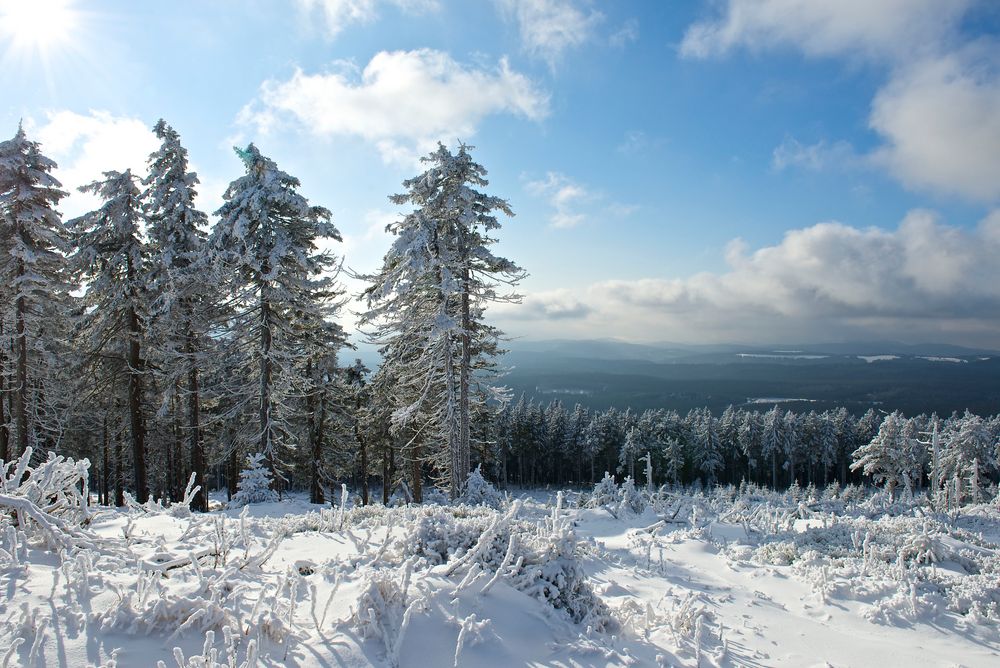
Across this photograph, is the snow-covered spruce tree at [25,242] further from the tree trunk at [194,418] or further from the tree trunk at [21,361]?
the tree trunk at [194,418]

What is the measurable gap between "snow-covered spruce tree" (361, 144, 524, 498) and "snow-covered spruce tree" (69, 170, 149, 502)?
25.2ft

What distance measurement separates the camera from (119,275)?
674 inches

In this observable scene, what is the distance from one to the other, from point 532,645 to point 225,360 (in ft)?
57.4

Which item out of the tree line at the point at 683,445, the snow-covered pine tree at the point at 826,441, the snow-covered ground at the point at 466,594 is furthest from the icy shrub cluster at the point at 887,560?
the snow-covered pine tree at the point at 826,441

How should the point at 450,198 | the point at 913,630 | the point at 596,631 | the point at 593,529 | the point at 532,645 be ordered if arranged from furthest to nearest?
the point at 450,198 < the point at 593,529 < the point at 913,630 < the point at 596,631 < the point at 532,645

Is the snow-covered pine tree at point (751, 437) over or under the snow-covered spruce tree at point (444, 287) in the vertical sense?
under

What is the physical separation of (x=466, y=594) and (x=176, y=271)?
55.0 feet

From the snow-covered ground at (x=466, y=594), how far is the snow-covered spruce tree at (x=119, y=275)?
1204 cm

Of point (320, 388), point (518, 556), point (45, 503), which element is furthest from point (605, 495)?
point (320, 388)

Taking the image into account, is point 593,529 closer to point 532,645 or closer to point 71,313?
point 532,645

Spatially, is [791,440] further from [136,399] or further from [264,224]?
[136,399]

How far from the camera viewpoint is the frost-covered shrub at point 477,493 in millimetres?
14781

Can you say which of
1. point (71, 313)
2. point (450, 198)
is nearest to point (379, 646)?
point (450, 198)

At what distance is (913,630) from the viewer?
6.60m
